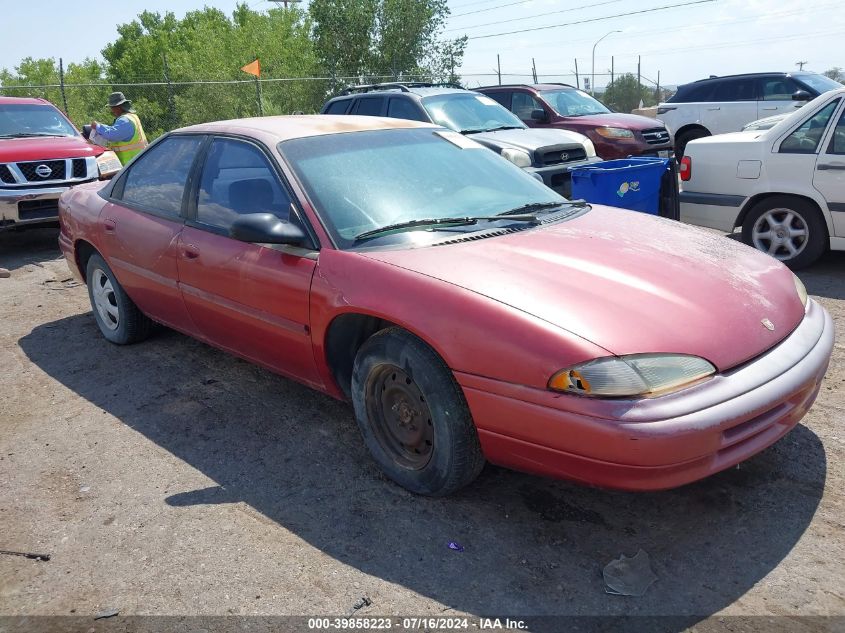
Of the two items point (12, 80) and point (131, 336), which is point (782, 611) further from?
point (12, 80)

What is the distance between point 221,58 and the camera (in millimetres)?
29781

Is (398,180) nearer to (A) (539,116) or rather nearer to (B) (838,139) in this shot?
(B) (838,139)

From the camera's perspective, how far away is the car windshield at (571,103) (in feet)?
A: 39.6

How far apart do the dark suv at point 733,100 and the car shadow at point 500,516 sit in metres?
10.6

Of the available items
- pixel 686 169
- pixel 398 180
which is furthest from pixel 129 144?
pixel 398 180

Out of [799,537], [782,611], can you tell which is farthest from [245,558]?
[799,537]

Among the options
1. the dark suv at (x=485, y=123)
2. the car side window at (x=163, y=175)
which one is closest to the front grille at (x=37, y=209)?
the dark suv at (x=485, y=123)

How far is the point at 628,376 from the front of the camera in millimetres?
2561

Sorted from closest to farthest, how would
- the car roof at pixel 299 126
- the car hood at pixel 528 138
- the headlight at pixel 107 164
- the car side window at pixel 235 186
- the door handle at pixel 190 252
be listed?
the car side window at pixel 235 186 → the car roof at pixel 299 126 → the door handle at pixel 190 252 → the car hood at pixel 528 138 → the headlight at pixel 107 164

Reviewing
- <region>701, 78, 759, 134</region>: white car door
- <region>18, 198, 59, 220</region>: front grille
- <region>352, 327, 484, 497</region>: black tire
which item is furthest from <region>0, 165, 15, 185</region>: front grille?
<region>701, 78, 759, 134</region>: white car door

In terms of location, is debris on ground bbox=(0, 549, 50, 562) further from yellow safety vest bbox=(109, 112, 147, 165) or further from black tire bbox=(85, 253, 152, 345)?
yellow safety vest bbox=(109, 112, 147, 165)

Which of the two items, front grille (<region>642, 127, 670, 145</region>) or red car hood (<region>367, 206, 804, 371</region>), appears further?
front grille (<region>642, 127, 670, 145</region>)

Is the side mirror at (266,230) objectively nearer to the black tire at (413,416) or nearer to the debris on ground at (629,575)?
the black tire at (413,416)

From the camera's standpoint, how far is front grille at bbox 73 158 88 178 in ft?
30.1
